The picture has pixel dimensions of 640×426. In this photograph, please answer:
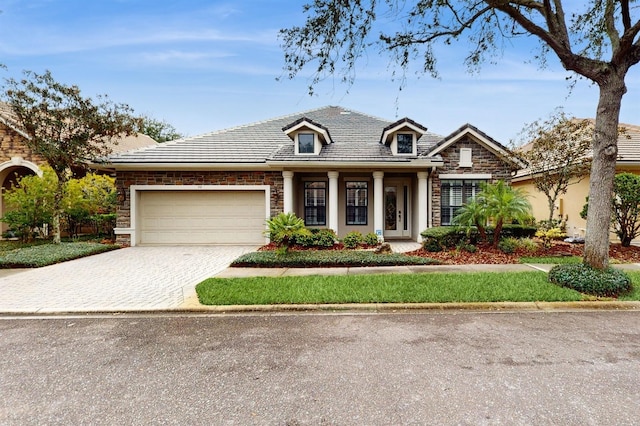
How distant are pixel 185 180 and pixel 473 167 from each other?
1157 centimetres

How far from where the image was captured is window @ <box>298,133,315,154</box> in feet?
44.3

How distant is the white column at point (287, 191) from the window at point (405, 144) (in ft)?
15.1

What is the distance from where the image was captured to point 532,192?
659 inches

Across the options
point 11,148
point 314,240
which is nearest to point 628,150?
point 314,240

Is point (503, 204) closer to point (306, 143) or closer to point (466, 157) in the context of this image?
→ point (466, 157)

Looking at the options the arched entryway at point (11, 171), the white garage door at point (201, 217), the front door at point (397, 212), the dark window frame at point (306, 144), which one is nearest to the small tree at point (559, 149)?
the front door at point (397, 212)

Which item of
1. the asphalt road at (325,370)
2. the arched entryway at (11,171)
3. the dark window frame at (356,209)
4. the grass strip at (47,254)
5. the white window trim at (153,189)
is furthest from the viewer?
the arched entryway at (11,171)

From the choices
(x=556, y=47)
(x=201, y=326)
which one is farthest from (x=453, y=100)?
(x=201, y=326)

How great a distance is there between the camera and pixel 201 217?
13664 mm

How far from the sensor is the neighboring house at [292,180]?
516 inches

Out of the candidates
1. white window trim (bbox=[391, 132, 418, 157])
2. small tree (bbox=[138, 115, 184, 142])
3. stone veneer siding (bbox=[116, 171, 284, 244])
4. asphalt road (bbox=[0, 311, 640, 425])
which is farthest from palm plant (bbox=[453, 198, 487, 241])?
small tree (bbox=[138, 115, 184, 142])

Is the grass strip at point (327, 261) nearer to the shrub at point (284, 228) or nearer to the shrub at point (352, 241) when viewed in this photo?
the shrub at point (284, 228)

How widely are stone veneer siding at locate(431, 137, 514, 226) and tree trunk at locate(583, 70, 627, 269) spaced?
7.10 meters

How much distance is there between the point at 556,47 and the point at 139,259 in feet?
39.1
